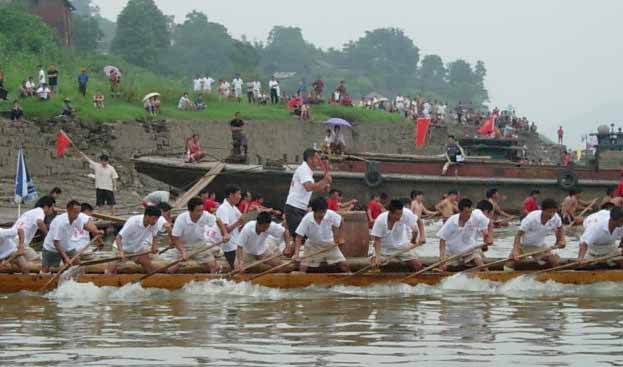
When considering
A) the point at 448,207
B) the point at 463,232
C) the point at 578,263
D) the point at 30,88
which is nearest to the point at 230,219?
the point at 463,232

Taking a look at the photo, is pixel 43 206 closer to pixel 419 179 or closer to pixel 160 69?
pixel 419 179

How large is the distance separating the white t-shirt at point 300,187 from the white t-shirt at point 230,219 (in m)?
1.12

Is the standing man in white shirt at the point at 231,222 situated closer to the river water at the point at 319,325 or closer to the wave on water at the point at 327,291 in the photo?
the wave on water at the point at 327,291

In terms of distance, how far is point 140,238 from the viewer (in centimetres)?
1688

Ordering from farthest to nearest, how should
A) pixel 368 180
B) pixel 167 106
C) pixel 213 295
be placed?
pixel 167 106 → pixel 368 180 → pixel 213 295

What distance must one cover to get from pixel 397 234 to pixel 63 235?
4173 mm

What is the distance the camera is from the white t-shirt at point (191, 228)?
17.0 m

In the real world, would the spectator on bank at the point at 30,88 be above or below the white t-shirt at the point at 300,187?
above

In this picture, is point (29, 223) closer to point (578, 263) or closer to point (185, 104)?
point (578, 263)

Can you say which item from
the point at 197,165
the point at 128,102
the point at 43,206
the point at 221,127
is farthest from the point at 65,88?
the point at 43,206

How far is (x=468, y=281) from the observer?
16719 millimetres

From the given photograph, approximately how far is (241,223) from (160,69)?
231ft

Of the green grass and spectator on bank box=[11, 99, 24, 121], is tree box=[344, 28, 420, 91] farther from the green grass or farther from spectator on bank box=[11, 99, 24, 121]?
spectator on bank box=[11, 99, 24, 121]

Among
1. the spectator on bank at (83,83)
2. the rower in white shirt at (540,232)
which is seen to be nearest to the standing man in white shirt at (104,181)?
the rower in white shirt at (540,232)
